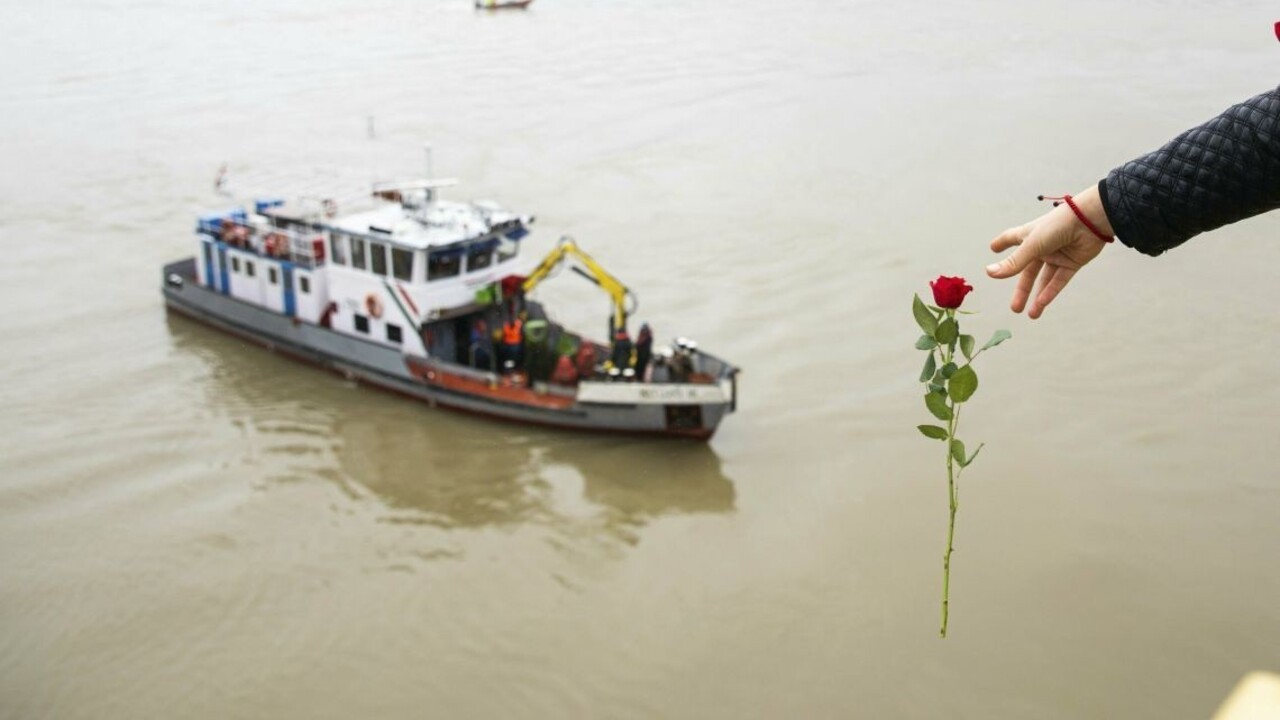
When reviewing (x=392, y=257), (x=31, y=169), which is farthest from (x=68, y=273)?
(x=392, y=257)

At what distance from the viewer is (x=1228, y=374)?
580 inches

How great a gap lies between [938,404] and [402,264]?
40.8 ft

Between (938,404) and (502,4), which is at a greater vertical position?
(938,404)

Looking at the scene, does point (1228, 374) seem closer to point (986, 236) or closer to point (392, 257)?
point (986, 236)

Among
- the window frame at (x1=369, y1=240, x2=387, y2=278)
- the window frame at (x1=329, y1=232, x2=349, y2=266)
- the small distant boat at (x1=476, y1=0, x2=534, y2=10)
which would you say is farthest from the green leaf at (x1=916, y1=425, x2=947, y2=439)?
the small distant boat at (x1=476, y1=0, x2=534, y2=10)

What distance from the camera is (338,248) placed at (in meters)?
14.9

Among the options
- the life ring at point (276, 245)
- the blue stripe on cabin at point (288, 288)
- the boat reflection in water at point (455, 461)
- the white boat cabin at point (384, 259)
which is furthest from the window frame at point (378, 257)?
the life ring at point (276, 245)

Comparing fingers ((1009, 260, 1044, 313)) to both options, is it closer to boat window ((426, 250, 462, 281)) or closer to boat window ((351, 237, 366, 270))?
boat window ((426, 250, 462, 281))

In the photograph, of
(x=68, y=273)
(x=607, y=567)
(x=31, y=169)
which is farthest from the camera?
(x=31, y=169)

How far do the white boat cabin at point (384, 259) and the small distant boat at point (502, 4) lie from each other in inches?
984

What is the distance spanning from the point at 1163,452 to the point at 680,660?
610cm

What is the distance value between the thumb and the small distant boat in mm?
39396

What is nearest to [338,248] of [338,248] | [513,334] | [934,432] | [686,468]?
[338,248]

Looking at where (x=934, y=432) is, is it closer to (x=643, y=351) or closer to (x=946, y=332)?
(x=946, y=332)
